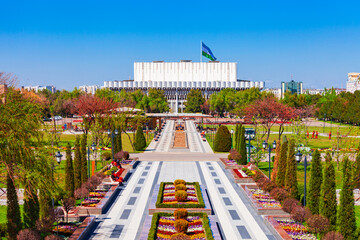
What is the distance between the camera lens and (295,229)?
15.9m

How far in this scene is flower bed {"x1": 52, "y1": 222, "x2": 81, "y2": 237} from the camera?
15367 mm

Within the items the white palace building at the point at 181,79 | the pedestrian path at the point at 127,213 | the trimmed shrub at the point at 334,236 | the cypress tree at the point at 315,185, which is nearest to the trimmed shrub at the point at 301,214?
the cypress tree at the point at 315,185

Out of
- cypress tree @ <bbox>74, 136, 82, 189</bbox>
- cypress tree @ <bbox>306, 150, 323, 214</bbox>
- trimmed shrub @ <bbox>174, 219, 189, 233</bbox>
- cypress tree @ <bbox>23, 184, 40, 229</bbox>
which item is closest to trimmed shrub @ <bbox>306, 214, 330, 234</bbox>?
cypress tree @ <bbox>306, 150, 323, 214</bbox>

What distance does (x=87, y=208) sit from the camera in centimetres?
1834

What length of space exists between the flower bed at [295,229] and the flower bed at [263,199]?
1.88 metres

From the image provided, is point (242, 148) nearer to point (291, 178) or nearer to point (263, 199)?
point (263, 199)

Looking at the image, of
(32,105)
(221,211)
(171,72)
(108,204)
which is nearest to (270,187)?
(221,211)

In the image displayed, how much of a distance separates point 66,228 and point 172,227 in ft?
15.2

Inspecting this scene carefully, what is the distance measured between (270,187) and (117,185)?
989 centimetres

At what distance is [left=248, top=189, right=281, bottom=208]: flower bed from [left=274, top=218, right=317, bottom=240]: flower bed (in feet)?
6.18

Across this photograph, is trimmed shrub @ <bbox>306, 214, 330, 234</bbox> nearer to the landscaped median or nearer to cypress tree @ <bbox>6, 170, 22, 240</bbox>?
the landscaped median

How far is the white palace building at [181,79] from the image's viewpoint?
15212 cm

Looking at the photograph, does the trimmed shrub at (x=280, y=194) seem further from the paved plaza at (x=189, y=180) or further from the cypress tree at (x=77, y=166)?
the cypress tree at (x=77, y=166)

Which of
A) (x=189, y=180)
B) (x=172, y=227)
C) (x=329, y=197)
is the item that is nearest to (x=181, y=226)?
(x=172, y=227)
